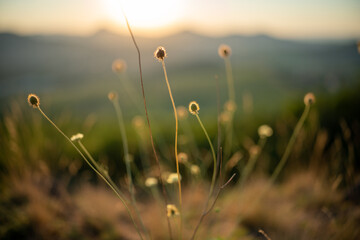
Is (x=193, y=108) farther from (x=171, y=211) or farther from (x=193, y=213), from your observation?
(x=193, y=213)

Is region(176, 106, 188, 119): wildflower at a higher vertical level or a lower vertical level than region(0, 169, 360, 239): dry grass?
higher

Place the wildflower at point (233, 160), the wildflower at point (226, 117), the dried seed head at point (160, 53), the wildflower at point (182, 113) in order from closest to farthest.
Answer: the dried seed head at point (160, 53) → the wildflower at point (182, 113) → the wildflower at point (233, 160) → the wildflower at point (226, 117)

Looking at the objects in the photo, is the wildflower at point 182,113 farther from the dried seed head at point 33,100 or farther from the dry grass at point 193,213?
the dried seed head at point 33,100


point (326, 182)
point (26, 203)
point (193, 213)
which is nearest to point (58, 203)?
point (26, 203)

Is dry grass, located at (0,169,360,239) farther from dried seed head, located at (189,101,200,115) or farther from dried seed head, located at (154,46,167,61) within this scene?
dried seed head, located at (154,46,167,61)

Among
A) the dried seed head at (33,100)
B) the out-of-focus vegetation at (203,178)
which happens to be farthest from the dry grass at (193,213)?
the dried seed head at (33,100)

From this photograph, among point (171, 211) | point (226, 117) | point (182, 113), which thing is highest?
point (182, 113)

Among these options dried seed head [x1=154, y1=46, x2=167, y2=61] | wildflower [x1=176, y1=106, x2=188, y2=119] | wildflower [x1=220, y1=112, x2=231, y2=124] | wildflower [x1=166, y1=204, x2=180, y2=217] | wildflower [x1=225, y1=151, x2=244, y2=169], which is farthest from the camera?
wildflower [x1=220, y1=112, x2=231, y2=124]

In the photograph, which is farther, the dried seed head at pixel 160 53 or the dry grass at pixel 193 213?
the dry grass at pixel 193 213

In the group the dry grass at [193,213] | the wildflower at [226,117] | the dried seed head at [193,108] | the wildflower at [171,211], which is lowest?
the dry grass at [193,213]

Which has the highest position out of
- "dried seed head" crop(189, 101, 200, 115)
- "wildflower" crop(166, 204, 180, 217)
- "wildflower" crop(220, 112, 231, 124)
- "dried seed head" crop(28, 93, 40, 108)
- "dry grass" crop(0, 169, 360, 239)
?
"dried seed head" crop(28, 93, 40, 108)

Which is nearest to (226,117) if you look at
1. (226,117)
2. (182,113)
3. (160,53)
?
(226,117)

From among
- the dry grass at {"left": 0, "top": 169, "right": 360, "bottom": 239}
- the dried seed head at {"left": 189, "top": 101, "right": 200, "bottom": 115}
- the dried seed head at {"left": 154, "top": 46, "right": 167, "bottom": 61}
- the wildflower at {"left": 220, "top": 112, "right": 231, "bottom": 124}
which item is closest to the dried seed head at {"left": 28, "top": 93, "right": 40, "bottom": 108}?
the dried seed head at {"left": 154, "top": 46, "right": 167, "bottom": 61}
